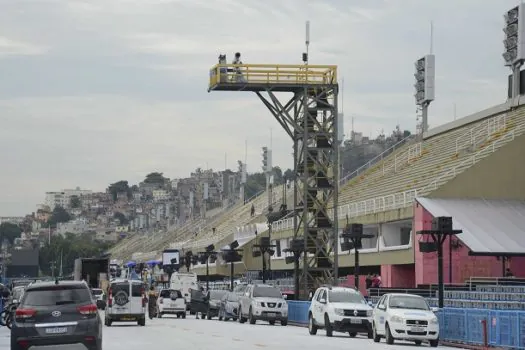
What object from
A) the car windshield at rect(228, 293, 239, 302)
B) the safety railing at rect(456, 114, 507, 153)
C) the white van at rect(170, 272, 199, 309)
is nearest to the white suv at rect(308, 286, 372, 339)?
the car windshield at rect(228, 293, 239, 302)

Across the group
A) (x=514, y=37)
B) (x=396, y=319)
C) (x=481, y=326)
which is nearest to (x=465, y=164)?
(x=514, y=37)

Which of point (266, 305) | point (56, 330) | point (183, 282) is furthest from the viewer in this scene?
point (183, 282)

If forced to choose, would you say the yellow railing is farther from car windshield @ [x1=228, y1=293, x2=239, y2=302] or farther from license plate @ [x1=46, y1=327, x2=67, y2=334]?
license plate @ [x1=46, y1=327, x2=67, y2=334]

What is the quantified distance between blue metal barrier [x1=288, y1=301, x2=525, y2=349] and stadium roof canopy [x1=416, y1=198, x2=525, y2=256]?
18.6 meters

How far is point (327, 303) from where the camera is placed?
4044 cm

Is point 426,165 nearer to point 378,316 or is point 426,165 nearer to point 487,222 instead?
point 487,222

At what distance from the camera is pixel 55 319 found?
77.1 ft

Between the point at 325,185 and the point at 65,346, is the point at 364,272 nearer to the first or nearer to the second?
the point at 325,185

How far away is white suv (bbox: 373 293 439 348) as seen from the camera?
112 feet

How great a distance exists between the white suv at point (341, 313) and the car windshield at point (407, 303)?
449 centimetres

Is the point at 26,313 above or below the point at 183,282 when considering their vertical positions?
below

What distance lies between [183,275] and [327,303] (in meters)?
39.0

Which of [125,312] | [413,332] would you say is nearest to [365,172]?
[125,312]

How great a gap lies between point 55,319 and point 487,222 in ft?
135
